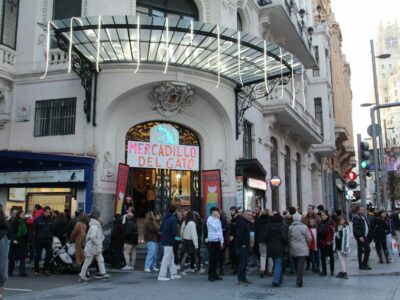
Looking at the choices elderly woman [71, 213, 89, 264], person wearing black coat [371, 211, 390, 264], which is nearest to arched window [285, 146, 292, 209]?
person wearing black coat [371, 211, 390, 264]

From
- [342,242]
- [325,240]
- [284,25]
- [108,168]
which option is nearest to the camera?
[342,242]

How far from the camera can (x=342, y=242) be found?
11.3 m

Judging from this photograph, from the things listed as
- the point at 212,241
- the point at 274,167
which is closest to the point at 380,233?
the point at 212,241

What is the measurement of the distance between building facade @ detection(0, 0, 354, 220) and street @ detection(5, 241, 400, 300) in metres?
5.21

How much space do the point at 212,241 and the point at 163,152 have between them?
7.12 metres

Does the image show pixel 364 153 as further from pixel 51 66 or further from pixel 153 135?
pixel 51 66

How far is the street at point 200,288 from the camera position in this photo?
28.5 ft

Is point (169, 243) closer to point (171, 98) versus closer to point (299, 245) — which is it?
point (299, 245)

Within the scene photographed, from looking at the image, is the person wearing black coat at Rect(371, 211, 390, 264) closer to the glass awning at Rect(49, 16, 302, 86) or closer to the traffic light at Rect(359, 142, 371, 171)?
the traffic light at Rect(359, 142, 371, 171)

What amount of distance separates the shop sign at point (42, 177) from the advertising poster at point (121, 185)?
1233 mm

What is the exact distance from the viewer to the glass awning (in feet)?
44.8

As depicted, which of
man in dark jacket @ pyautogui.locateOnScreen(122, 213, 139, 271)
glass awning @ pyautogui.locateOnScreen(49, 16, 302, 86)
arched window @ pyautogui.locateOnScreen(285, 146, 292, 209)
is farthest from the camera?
arched window @ pyautogui.locateOnScreen(285, 146, 292, 209)

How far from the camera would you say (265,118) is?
2159 cm

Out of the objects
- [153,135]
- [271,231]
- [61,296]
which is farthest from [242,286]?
[153,135]
